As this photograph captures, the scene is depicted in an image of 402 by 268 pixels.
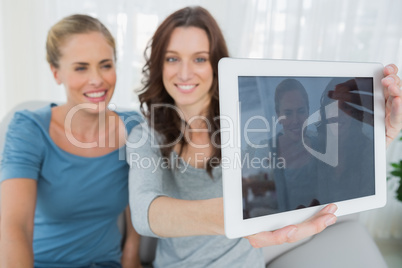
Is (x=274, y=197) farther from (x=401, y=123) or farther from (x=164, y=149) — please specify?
(x=164, y=149)

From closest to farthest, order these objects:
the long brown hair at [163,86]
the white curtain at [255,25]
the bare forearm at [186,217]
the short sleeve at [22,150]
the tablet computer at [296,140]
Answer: the tablet computer at [296,140]
the bare forearm at [186,217]
the short sleeve at [22,150]
the long brown hair at [163,86]
the white curtain at [255,25]

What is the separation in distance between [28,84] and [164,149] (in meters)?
1.60

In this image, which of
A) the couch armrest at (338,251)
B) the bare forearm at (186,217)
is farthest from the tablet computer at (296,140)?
the couch armrest at (338,251)

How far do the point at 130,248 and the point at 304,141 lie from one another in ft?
3.11

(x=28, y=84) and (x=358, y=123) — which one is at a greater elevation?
(x=28, y=84)

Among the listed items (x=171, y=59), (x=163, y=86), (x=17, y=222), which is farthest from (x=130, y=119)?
(x=17, y=222)

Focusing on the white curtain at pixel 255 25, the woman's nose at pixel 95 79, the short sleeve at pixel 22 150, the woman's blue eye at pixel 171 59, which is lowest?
the short sleeve at pixel 22 150

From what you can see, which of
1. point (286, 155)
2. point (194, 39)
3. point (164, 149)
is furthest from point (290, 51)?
point (286, 155)

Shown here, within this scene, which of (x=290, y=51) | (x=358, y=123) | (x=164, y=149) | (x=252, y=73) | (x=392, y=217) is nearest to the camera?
(x=252, y=73)

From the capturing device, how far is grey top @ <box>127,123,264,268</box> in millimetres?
1039

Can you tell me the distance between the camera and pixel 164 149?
1.12 m

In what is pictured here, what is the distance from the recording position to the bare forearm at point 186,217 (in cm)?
74

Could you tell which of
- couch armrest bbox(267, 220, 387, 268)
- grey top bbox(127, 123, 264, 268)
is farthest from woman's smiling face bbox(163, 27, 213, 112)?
couch armrest bbox(267, 220, 387, 268)

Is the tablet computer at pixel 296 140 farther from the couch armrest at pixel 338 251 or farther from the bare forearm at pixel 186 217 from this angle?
the couch armrest at pixel 338 251
